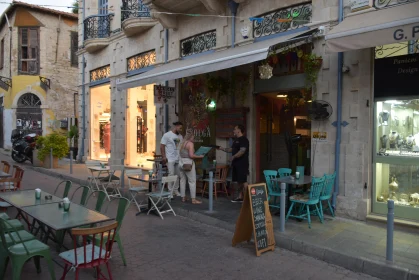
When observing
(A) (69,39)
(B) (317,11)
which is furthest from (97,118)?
(B) (317,11)

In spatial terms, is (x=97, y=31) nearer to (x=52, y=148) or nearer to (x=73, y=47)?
(x=52, y=148)

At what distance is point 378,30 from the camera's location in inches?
201

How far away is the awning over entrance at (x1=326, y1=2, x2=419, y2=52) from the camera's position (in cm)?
485

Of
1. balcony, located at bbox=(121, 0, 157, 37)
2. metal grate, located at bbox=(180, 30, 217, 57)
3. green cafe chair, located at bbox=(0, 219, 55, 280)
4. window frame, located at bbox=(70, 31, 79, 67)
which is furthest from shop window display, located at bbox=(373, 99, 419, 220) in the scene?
window frame, located at bbox=(70, 31, 79, 67)

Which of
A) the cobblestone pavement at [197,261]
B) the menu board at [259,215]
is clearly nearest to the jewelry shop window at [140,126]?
the cobblestone pavement at [197,261]

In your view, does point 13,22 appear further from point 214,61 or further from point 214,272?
point 214,272

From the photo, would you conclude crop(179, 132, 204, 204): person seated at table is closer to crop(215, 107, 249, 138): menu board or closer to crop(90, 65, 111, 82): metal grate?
crop(215, 107, 249, 138): menu board

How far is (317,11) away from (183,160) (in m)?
4.15

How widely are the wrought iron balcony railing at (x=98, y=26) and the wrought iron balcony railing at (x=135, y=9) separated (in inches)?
64.5

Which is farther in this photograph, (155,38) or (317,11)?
(155,38)

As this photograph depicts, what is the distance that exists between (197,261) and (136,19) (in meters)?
9.17

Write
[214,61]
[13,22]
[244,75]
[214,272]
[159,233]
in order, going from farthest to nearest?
[13,22] < [244,75] < [214,61] < [159,233] < [214,272]

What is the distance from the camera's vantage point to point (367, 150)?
250 inches

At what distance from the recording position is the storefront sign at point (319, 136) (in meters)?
6.91
